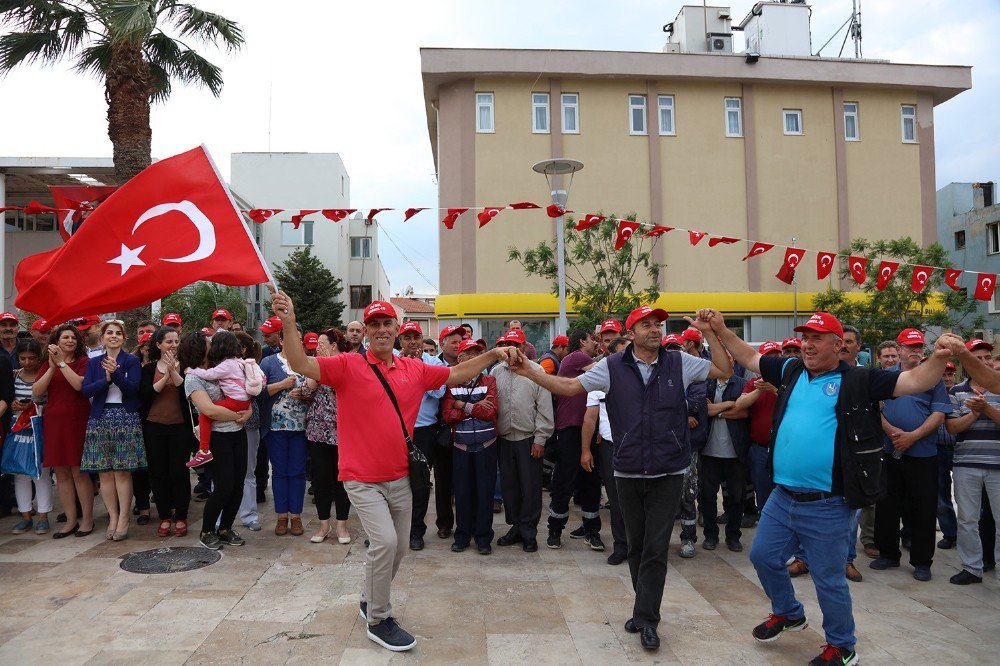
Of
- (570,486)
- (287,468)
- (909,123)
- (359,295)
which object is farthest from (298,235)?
(570,486)

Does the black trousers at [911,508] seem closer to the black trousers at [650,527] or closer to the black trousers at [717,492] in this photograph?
the black trousers at [717,492]

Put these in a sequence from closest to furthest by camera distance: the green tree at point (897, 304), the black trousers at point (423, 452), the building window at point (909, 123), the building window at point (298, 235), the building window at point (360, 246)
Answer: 1. the black trousers at point (423, 452)
2. the green tree at point (897, 304)
3. the building window at point (909, 123)
4. the building window at point (298, 235)
5. the building window at point (360, 246)

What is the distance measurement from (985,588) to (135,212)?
7.12 m

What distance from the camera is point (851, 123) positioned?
26141 mm

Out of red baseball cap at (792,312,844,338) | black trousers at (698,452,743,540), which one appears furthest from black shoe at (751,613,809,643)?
black trousers at (698,452,743,540)

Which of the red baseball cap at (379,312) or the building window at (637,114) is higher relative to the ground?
the building window at (637,114)

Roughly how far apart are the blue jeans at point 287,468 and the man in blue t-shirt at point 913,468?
213 inches

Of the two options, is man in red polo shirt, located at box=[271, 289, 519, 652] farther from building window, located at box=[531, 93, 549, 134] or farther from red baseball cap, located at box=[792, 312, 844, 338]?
building window, located at box=[531, 93, 549, 134]

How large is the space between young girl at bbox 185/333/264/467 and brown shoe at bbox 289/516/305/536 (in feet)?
3.62

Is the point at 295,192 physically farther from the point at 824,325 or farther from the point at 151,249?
the point at 824,325

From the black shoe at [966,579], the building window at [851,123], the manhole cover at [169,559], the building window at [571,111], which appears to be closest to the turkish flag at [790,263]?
the black shoe at [966,579]

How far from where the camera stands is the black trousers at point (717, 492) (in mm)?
6855

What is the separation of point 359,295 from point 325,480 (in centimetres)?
4081

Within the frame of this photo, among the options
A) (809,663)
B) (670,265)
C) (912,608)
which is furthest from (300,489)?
(670,265)
